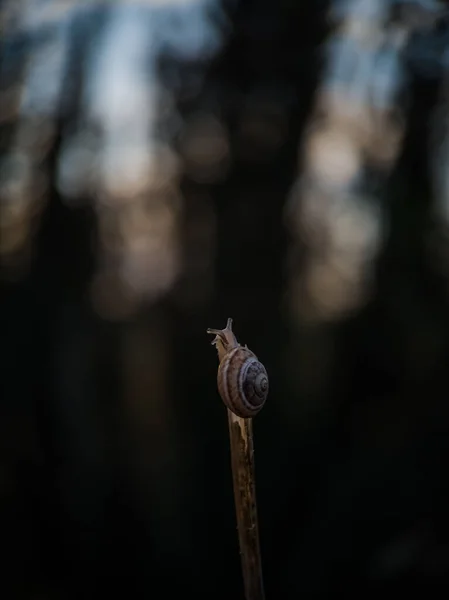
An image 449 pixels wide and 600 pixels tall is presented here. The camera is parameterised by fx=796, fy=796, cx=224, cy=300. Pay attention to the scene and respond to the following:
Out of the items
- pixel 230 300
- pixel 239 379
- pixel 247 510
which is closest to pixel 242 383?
pixel 239 379

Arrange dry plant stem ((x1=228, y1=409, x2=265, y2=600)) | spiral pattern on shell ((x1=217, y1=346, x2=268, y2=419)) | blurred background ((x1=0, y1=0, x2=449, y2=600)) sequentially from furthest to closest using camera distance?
blurred background ((x1=0, y1=0, x2=449, y2=600))
spiral pattern on shell ((x1=217, y1=346, x2=268, y2=419))
dry plant stem ((x1=228, y1=409, x2=265, y2=600))

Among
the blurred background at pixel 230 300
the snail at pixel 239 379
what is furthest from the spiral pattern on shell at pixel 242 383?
the blurred background at pixel 230 300

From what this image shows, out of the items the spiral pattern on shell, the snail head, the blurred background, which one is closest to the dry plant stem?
the spiral pattern on shell

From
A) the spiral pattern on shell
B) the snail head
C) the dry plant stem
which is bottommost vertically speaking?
the dry plant stem

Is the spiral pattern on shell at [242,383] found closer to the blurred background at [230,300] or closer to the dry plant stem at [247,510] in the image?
the dry plant stem at [247,510]

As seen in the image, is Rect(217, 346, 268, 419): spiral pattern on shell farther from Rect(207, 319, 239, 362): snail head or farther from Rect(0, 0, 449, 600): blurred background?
Rect(0, 0, 449, 600): blurred background

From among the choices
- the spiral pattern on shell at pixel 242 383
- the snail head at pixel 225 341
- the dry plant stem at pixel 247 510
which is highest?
the snail head at pixel 225 341

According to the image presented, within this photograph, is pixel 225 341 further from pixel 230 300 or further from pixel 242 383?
pixel 230 300
